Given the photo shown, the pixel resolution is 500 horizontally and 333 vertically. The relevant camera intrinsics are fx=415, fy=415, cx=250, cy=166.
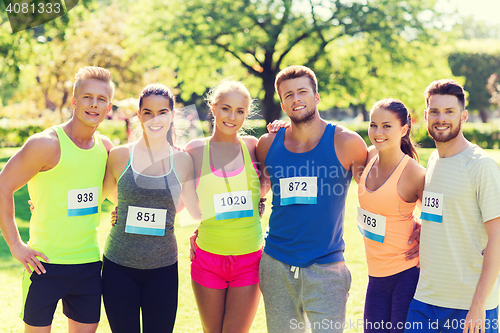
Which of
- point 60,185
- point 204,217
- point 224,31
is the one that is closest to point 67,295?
point 60,185

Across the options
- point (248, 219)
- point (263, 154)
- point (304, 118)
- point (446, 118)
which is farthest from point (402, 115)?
point (248, 219)

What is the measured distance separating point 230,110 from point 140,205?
0.92 metres

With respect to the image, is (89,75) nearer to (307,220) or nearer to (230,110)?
(230,110)

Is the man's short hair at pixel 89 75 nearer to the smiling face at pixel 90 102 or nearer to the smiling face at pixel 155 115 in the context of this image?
the smiling face at pixel 90 102

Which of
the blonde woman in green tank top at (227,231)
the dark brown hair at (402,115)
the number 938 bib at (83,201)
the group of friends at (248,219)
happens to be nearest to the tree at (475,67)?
the dark brown hair at (402,115)

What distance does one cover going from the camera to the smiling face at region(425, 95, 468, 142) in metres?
2.54

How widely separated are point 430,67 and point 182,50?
10.4 meters

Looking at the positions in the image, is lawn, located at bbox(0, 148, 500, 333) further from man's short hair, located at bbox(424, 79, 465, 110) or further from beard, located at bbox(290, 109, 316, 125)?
man's short hair, located at bbox(424, 79, 465, 110)

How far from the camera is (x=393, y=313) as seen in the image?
2705 millimetres

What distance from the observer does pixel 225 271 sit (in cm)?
293

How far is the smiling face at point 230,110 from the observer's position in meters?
3.01

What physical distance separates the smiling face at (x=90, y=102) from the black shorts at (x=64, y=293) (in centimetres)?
100

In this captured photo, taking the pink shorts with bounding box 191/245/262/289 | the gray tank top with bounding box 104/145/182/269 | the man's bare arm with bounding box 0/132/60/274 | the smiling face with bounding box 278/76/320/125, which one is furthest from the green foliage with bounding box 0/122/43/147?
the smiling face with bounding box 278/76/320/125

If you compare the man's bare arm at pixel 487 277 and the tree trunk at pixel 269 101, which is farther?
the tree trunk at pixel 269 101
